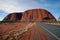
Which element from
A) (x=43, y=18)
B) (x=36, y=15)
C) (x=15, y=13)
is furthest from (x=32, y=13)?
(x=15, y=13)

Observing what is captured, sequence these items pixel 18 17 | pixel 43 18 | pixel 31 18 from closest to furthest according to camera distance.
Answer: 1. pixel 43 18
2. pixel 31 18
3. pixel 18 17

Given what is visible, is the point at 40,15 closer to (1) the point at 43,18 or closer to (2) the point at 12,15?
(1) the point at 43,18

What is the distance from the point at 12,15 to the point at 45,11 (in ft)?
A: 155

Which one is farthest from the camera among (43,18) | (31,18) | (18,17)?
(18,17)

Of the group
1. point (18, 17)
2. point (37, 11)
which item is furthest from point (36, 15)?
point (18, 17)

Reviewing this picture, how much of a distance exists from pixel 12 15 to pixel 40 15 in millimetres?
44754

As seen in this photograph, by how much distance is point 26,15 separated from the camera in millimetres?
170625

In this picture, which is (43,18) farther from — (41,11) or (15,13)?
(15,13)

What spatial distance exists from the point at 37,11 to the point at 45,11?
955cm

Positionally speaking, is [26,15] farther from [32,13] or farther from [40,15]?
[40,15]

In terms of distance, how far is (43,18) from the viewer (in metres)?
156

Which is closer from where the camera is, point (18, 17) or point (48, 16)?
point (48, 16)

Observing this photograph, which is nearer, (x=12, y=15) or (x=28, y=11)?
(x=28, y=11)

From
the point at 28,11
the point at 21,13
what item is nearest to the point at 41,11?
the point at 28,11
